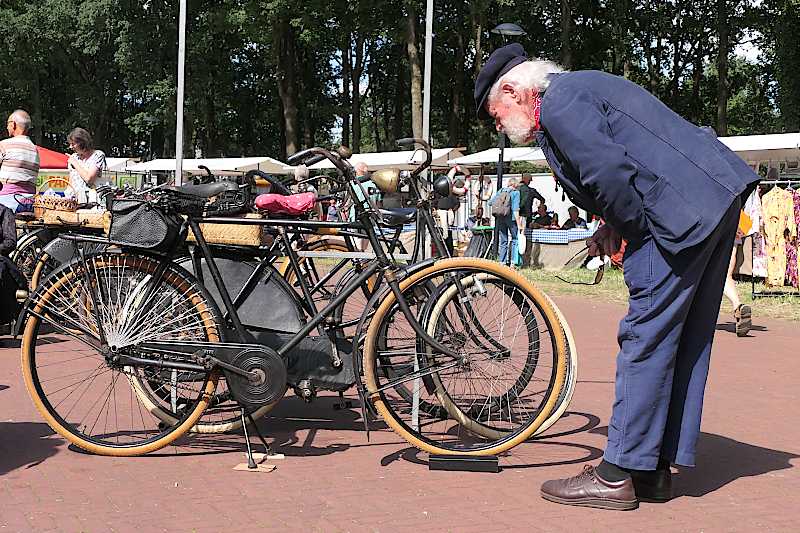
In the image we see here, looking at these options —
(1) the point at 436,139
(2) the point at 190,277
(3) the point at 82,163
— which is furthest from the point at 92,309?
(1) the point at 436,139

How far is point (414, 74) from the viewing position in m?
32.8

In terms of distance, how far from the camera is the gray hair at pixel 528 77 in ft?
13.0

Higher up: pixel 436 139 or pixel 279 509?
pixel 436 139

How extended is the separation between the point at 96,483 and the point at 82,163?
499 cm

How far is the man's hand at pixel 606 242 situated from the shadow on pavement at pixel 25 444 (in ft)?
8.69

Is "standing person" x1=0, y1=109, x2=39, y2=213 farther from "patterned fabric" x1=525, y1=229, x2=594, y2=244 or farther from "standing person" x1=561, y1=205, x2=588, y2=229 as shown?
"standing person" x1=561, y1=205, x2=588, y2=229

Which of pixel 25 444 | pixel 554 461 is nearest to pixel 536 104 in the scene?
pixel 554 461

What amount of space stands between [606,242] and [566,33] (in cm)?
3340

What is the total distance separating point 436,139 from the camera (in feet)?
171

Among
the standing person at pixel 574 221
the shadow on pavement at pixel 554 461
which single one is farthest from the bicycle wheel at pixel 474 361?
the standing person at pixel 574 221

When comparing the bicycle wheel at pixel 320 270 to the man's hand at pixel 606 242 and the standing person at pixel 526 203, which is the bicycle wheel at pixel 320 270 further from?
the standing person at pixel 526 203

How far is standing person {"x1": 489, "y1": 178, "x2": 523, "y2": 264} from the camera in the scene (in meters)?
18.4

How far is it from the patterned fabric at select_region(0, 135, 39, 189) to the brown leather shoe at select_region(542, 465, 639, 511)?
6.24m

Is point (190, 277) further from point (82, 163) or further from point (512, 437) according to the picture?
point (82, 163)
